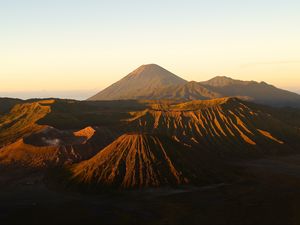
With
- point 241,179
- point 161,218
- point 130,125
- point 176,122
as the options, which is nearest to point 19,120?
point 130,125

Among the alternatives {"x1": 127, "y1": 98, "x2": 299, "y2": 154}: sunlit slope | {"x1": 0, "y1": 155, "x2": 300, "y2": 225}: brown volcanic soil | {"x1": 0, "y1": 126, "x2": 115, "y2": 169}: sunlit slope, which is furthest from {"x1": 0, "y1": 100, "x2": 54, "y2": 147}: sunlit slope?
{"x1": 0, "y1": 155, "x2": 300, "y2": 225}: brown volcanic soil

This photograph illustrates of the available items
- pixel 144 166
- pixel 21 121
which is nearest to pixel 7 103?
pixel 21 121

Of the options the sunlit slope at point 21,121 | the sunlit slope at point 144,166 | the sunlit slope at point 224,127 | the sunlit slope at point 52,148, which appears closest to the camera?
the sunlit slope at point 144,166

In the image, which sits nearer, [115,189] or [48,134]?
[115,189]

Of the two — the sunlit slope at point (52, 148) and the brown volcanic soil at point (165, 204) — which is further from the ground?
the sunlit slope at point (52, 148)

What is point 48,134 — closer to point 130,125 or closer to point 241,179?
point 130,125

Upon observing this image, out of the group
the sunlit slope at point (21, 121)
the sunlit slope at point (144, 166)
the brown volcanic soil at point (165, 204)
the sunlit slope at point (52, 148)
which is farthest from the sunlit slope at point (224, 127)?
the brown volcanic soil at point (165, 204)

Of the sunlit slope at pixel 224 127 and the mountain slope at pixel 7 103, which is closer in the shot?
the sunlit slope at pixel 224 127

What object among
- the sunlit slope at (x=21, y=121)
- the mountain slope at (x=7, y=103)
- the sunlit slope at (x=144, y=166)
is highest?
the mountain slope at (x=7, y=103)

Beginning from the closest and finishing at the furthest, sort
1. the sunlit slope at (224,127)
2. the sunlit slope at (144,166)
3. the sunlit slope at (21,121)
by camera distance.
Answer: the sunlit slope at (144,166) → the sunlit slope at (224,127) → the sunlit slope at (21,121)

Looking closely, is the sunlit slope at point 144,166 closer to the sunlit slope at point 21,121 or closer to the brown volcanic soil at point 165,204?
the brown volcanic soil at point 165,204

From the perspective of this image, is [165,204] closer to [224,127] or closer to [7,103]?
[224,127]
